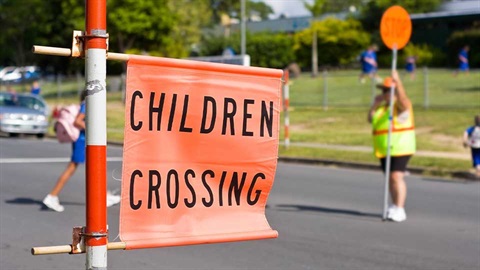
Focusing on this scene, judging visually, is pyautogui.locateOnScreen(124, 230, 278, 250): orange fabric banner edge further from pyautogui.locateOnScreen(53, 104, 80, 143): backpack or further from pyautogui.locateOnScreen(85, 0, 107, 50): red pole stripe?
pyautogui.locateOnScreen(53, 104, 80, 143): backpack

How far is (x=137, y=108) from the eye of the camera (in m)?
4.20

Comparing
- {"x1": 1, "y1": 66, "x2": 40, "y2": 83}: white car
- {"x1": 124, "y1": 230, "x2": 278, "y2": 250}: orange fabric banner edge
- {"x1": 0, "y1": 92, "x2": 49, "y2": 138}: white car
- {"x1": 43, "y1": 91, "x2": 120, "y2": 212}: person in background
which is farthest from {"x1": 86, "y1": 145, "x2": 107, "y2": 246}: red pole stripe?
{"x1": 1, "y1": 66, "x2": 40, "y2": 83}: white car

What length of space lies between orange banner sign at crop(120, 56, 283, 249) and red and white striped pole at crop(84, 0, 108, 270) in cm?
36

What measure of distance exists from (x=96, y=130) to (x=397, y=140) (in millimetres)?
7472

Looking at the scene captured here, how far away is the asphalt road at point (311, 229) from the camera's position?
809 cm

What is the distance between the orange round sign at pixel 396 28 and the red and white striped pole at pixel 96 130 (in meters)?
8.14

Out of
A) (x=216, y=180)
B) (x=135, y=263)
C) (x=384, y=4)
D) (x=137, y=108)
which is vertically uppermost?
(x=384, y=4)

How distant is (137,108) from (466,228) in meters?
6.87

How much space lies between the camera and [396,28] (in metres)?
11.6

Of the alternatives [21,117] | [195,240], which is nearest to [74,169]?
[195,240]

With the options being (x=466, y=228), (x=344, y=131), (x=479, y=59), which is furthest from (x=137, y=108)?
(x=479, y=59)

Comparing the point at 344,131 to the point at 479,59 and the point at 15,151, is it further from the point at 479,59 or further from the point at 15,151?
the point at 479,59

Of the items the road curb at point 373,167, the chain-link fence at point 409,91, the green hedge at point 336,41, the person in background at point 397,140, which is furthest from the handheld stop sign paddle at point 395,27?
the green hedge at point 336,41

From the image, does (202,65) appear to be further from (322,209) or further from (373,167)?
(373,167)
